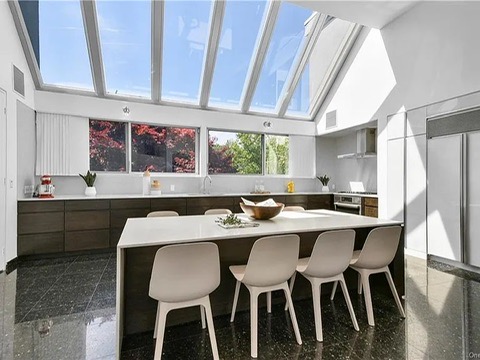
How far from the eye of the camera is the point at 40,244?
12.8 ft

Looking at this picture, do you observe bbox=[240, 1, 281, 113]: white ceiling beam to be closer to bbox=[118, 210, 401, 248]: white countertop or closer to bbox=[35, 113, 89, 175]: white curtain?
bbox=[35, 113, 89, 175]: white curtain

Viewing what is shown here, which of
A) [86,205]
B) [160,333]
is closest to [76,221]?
Answer: [86,205]

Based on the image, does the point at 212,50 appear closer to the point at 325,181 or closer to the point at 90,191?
the point at 90,191

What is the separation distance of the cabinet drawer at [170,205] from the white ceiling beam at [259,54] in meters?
2.51

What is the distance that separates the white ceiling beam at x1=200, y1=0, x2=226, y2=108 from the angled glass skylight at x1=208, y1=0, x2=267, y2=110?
0.35 ft

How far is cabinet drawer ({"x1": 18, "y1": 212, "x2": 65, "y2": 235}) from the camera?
151 inches

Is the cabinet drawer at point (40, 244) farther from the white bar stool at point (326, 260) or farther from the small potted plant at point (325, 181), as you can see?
the small potted plant at point (325, 181)

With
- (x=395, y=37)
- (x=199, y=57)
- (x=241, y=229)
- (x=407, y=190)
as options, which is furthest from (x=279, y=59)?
(x=241, y=229)

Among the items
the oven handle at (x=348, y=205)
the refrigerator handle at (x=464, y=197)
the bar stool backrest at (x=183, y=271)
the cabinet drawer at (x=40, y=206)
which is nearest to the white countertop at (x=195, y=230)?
the bar stool backrest at (x=183, y=271)

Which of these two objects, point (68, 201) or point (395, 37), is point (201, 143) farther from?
point (395, 37)

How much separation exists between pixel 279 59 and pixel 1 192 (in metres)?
4.96

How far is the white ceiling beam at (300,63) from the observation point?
484 centimetres

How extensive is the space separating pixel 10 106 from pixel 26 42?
1.06m

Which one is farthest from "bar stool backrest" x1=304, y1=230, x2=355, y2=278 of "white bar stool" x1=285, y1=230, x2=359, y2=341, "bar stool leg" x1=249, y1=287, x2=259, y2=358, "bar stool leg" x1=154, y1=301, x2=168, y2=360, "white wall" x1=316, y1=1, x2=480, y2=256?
"white wall" x1=316, y1=1, x2=480, y2=256
